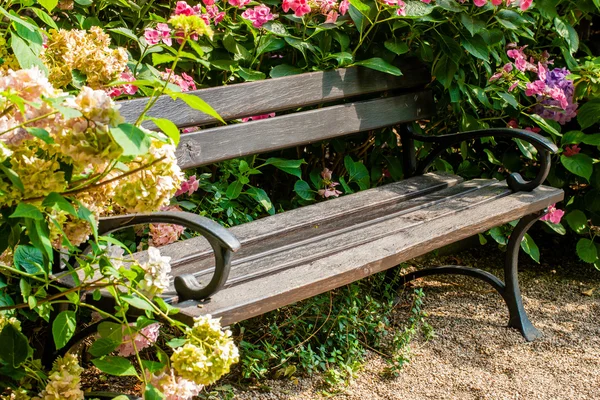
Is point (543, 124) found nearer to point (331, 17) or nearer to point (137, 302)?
point (331, 17)

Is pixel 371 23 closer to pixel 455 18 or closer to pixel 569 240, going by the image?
pixel 455 18

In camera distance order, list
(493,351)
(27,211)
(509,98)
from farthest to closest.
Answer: (509,98) < (493,351) < (27,211)

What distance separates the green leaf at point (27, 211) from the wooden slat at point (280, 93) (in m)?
0.97

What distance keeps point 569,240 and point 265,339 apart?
1923mm

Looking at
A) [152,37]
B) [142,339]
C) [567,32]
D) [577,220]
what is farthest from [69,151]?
[577,220]

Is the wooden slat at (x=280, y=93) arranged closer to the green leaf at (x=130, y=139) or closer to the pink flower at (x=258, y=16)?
the pink flower at (x=258, y=16)

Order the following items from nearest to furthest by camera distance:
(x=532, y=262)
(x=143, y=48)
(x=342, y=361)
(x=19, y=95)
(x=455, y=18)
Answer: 1. (x=19, y=95)
2. (x=143, y=48)
3. (x=342, y=361)
4. (x=455, y=18)
5. (x=532, y=262)

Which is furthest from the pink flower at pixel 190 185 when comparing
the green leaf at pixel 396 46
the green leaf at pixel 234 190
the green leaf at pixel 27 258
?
the green leaf at pixel 27 258

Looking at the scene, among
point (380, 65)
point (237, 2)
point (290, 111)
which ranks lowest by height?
point (290, 111)

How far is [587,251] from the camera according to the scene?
12.3 ft

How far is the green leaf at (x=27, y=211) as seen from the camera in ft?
4.45

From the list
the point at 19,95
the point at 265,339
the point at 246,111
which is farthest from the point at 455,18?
the point at 19,95

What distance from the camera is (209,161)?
104 inches

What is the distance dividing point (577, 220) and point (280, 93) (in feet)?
5.56
